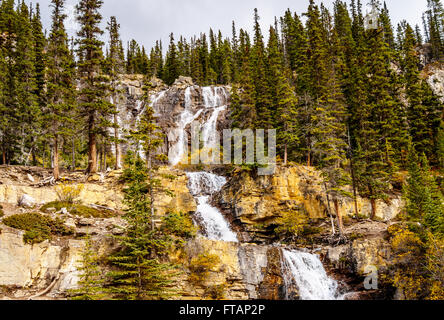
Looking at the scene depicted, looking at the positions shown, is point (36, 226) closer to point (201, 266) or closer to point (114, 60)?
point (201, 266)

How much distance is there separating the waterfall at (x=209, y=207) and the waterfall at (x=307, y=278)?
6.65m

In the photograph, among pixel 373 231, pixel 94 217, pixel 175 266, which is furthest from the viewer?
pixel 373 231

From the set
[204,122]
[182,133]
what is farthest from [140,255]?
[204,122]

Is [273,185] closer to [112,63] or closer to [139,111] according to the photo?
[112,63]

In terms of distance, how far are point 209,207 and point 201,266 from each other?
36.0 ft

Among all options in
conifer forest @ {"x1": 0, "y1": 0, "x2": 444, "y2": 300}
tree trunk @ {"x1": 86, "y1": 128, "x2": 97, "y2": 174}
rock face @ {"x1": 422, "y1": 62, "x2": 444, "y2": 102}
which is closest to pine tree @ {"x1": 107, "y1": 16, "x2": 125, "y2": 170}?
conifer forest @ {"x1": 0, "y1": 0, "x2": 444, "y2": 300}

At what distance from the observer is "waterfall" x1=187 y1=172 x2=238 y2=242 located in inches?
1024

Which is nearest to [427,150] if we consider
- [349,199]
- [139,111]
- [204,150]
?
[349,199]

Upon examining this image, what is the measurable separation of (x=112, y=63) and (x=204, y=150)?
17.4 meters

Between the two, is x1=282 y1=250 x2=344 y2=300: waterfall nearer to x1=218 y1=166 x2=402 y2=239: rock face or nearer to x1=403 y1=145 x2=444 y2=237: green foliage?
x1=218 y1=166 x2=402 y2=239: rock face

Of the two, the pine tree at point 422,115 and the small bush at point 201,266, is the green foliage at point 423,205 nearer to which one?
the small bush at point 201,266

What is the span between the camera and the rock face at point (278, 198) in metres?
27.8

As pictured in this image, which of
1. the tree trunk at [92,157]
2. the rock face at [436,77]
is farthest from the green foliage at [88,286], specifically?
the rock face at [436,77]
